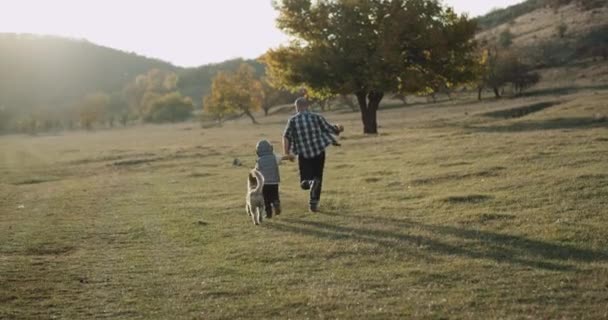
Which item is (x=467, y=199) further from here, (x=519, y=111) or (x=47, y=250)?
(x=519, y=111)

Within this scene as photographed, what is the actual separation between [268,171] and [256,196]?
707 millimetres

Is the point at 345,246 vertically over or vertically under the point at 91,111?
under

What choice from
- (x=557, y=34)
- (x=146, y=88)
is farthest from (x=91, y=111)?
(x=557, y=34)

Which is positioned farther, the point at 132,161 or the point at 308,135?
the point at 132,161

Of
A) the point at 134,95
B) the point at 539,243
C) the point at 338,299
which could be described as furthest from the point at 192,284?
the point at 134,95

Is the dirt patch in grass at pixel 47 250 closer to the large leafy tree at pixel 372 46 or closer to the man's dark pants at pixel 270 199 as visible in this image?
the man's dark pants at pixel 270 199

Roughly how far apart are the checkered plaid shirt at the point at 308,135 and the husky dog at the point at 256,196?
3.81ft

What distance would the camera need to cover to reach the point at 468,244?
11250 mm

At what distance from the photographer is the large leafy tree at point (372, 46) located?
139ft

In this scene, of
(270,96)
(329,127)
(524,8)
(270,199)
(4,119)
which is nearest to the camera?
(329,127)

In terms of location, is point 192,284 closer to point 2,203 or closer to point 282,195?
point 282,195

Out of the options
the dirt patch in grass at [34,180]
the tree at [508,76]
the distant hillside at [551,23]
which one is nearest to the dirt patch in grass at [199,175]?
the dirt patch in grass at [34,180]

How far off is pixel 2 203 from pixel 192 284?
1424 cm

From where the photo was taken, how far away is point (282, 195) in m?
19.4
